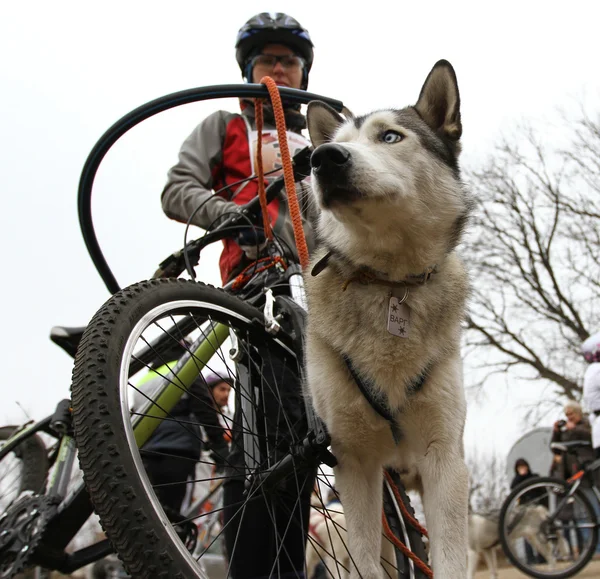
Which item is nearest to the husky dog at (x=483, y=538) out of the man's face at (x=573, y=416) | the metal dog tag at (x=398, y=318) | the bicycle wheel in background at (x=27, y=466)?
the man's face at (x=573, y=416)

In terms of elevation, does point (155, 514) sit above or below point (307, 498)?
below

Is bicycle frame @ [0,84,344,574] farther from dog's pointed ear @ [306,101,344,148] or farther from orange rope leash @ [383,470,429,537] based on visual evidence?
orange rope leash @ [383,470,429,537]

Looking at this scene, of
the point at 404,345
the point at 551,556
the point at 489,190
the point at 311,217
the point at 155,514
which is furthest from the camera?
the point at 489,190

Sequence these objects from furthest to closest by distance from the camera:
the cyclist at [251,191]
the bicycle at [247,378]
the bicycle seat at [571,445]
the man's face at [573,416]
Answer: the man's face at [573,416] → the bicycle seat at [571,445] → the cyclist at [251,191] → the bicycle at [247,378]

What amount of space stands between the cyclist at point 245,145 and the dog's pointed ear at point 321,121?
1.45 ft

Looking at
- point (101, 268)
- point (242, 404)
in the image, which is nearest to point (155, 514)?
point (242, 404)

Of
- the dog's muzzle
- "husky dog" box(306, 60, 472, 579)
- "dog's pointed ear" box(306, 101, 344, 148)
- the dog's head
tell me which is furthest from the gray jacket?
the dog's muzzle

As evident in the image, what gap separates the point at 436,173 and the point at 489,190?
74.4 feet

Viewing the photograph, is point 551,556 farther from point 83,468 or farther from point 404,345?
point 83,468

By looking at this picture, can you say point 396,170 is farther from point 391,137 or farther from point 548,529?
point 548,529

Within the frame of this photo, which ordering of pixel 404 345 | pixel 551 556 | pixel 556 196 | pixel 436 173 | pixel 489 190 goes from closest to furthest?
1. pixel 404 345
2. pixel 436 173
3. pixel 551 556
4. pixel 556 196
5. pixel 489 190

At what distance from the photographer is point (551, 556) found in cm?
783

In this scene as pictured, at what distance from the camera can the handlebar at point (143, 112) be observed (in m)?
2.58

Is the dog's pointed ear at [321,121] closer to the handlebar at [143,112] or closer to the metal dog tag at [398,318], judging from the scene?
the handlebar at [143,112]
